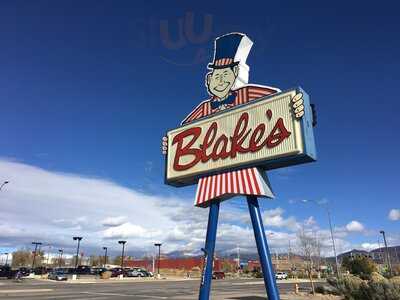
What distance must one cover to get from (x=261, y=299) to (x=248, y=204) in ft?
58.5

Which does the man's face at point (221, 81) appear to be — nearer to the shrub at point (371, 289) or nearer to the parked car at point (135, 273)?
the shrub at point (371, 289)

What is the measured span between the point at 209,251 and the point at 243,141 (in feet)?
13.4

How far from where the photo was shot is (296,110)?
13.8m

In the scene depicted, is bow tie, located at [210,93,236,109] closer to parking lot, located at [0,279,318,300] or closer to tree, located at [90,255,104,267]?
parking lot, located at [0,279,318,300]

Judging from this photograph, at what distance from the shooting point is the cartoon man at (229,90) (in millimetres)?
14740

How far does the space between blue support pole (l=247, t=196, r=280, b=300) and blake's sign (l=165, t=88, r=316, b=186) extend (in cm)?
146

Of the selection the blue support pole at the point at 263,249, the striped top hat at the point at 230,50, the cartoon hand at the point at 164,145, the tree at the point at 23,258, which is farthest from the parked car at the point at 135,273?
the tree at the point at 23,258

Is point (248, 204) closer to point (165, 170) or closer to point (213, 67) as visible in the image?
point (165, 170)

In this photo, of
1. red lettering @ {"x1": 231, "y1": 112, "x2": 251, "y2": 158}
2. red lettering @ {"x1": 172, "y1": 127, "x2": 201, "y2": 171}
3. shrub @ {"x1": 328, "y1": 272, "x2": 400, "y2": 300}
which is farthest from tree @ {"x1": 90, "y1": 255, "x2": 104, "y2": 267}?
red lettering @ {"x1": 231, "y1": 112, "x2": 251, "y2": 158}

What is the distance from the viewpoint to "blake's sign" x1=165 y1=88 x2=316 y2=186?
13.8 metres

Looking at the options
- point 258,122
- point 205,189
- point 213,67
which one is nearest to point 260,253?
point 205,189

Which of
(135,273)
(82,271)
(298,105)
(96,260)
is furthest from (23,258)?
(298,105)

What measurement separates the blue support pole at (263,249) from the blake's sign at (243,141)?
1464 mm

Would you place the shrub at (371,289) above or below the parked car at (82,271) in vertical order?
below
